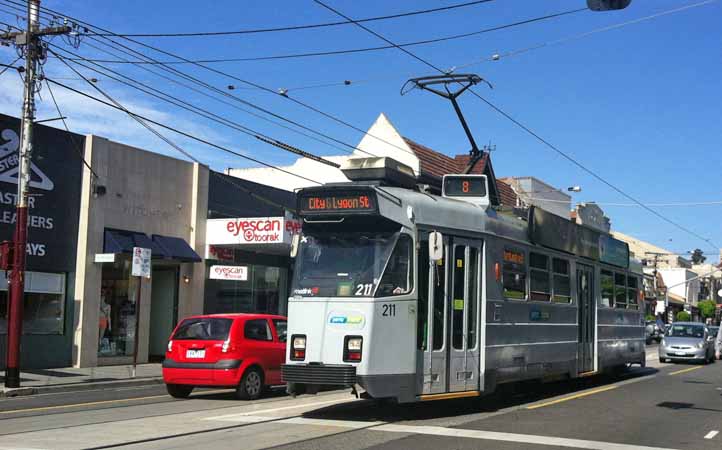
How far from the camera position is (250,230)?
25672mm

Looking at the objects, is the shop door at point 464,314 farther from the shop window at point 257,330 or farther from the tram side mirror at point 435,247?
the shop window at point 257,330

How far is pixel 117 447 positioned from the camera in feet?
29.4

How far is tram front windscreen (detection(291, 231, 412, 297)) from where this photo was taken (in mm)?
11031

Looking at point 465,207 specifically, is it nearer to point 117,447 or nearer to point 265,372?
point 265,372

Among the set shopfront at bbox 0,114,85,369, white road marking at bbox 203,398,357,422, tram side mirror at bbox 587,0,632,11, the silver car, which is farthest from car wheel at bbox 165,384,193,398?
the silver car

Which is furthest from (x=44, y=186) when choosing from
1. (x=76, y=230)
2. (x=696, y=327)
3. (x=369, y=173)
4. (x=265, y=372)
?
(x=696, y=327)

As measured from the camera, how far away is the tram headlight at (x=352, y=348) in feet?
35.3

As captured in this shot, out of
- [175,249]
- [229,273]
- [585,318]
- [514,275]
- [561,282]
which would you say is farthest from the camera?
[229,273]

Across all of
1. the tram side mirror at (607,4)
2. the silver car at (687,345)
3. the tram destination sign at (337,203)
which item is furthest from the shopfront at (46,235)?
the silver car at (687,345)

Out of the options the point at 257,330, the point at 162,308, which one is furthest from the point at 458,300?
the point at 162,308

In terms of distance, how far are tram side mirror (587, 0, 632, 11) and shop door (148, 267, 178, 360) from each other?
18730 mm

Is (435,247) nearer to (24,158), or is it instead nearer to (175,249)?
(24,158)

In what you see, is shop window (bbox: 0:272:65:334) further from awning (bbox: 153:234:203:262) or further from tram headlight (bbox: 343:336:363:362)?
tram headlight (bbox: 343:336:363:362)

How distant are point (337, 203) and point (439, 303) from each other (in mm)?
2080
